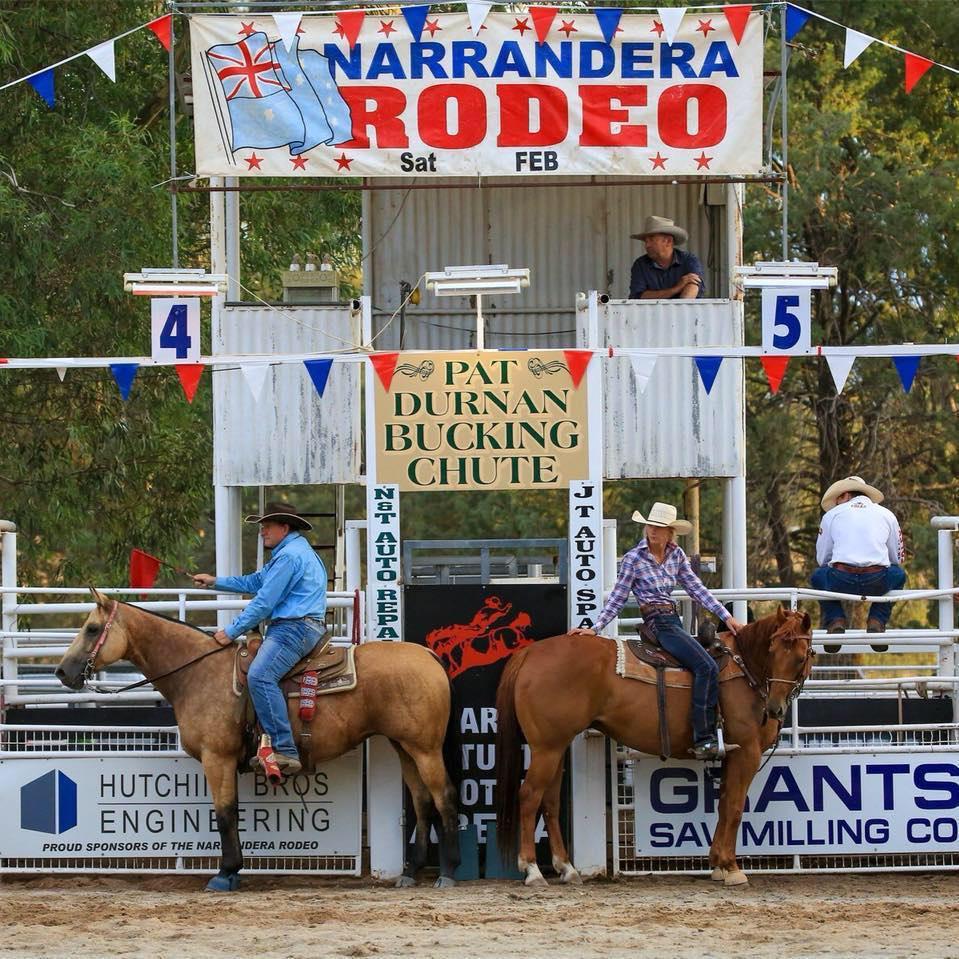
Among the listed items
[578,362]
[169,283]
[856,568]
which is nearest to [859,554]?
[856,568]

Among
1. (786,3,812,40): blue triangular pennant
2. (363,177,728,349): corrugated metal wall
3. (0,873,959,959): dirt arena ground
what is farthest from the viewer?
(363,177,728,349): corrugated metal wall

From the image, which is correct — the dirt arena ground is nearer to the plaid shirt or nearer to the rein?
the rein

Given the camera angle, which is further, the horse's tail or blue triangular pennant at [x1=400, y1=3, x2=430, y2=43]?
blue triangular pennant at [x1=400, y1=3, x2=430, y2=43]

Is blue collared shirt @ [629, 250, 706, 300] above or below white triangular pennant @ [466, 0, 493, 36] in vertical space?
below

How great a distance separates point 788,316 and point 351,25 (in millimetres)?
3764

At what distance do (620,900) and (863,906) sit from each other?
136 cm

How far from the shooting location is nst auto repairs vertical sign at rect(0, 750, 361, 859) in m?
11.2

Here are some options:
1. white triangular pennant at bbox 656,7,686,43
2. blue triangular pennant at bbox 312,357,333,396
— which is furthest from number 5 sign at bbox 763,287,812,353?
blue triangular pennant at bbox 312,357,333,396

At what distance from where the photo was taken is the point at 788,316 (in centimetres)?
1160

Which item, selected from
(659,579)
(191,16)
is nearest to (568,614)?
(659,579)

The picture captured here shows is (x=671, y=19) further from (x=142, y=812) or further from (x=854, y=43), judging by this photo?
(x=142, y=812)

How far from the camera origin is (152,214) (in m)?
18.9

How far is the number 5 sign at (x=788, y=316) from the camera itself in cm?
1151

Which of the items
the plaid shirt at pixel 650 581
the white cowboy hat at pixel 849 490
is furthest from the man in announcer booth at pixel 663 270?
the plaid shirt at pixel 650 581
